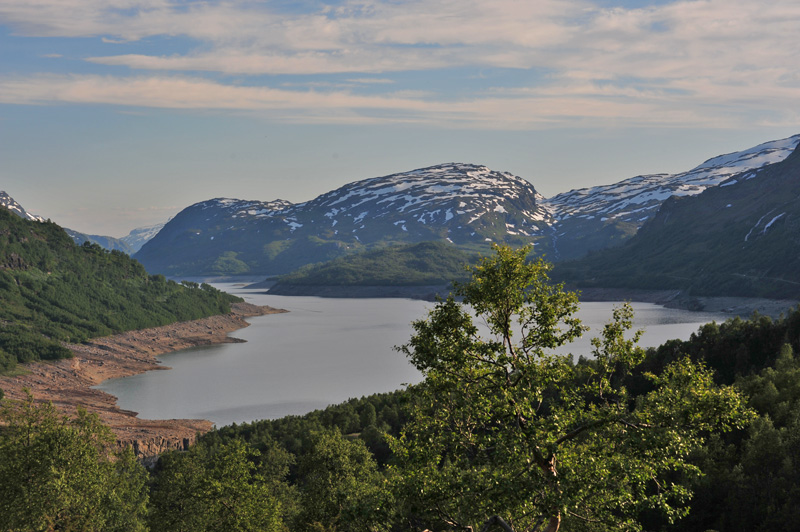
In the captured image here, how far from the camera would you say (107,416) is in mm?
82125

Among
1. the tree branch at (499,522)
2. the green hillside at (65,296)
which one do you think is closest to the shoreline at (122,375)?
the green hillside at (65,296)

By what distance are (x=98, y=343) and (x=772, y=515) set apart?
129 m

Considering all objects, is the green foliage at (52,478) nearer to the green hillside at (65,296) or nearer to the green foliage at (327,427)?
the green foliage at (327,427)

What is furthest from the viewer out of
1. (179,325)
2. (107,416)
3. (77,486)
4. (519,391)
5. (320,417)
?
(179,325)

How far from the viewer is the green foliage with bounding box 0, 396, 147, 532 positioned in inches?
1043

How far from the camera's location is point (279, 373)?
116 m

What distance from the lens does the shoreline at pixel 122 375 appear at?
71.8 m

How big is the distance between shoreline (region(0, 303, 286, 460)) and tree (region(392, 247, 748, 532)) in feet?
171

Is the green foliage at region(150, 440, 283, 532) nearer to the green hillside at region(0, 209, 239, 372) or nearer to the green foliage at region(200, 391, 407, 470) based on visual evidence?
the green foliage at region(200, 391, 407, 470)

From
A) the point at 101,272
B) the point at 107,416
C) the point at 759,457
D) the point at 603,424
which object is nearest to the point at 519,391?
the point at 603,424

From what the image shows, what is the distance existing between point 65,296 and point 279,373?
6603 cm

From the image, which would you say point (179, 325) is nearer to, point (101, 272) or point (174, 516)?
point (101, 272)

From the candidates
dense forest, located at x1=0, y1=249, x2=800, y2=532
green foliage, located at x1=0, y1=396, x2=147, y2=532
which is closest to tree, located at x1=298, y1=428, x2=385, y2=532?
dense forest, located at x1=0, y1=249, x2=800, y2=532

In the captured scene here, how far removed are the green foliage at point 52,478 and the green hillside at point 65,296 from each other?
85975 millimetres
